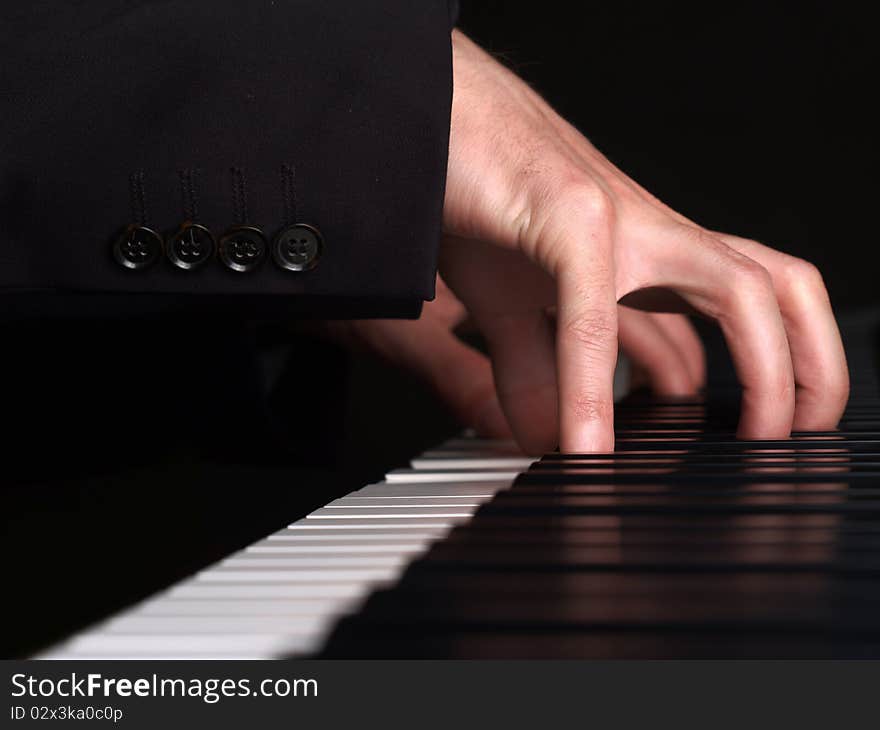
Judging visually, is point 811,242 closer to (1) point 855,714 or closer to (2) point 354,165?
(2) point 354,165

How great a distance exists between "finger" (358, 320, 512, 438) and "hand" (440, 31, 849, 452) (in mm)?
306

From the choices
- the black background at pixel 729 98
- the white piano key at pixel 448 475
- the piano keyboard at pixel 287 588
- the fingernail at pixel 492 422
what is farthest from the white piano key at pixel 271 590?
the black background at pixel 729 98

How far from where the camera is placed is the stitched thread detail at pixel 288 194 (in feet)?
2.56

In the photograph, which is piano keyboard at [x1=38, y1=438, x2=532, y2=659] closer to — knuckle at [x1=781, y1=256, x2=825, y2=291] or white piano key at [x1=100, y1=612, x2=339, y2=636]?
white piano key at [x1=100, y1=612, x2=339, y2=636]

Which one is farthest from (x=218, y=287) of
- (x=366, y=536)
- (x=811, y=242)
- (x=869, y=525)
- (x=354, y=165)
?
(x=811, y=242)

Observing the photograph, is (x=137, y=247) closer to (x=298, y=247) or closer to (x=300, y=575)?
(x=298, y=247)

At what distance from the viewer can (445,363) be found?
56.7 inches

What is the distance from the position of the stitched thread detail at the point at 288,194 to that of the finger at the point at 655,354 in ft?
2.07

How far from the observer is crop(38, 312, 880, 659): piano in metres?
0.29

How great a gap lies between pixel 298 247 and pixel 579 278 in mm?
195

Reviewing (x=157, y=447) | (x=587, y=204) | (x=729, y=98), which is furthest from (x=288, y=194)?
(x=729, y=98)

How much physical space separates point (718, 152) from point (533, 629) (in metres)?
5.18

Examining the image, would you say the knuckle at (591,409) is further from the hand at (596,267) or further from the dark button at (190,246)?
the dark button at (190,246)

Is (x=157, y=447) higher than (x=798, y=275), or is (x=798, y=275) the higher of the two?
(x=798, y=275)
